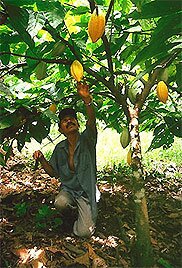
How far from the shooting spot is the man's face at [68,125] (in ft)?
7.32

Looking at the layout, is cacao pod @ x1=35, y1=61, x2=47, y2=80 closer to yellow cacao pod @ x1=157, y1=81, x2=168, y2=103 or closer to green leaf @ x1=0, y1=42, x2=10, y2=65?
green leaf @ x1=0, y1=42, x2=10, y2=65

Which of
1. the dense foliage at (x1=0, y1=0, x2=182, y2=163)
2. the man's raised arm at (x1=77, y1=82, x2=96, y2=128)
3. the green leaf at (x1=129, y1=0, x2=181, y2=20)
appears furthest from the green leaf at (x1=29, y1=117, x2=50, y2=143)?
the green leaf at (x1=129, y1=0, x2=181, y2=20)

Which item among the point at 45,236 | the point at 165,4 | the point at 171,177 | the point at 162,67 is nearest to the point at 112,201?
the point at 45,236

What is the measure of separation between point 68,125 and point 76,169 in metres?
0.29

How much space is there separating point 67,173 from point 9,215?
0.50m

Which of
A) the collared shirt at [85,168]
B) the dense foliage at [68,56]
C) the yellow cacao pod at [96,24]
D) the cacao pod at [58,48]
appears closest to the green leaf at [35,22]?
the dense foliage at [68,56]

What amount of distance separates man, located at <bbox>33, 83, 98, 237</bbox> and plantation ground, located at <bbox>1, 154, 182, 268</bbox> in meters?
0.10

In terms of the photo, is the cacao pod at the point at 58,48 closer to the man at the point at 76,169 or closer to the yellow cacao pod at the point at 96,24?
the yellow cacao pod at the point at 96,24

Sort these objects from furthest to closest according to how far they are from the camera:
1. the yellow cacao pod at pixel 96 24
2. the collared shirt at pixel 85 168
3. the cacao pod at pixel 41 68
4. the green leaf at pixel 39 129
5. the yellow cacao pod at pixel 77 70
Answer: the collared shirt at pixel 85 168
the green leaf at pixel 39 129
the cacao pod at pixel 41 68
the yellow cacao pod at pixel 77 70
the yellow cacao pod at pixel 96 24

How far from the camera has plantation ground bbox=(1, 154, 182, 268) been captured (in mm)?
1912

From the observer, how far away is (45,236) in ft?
7.14

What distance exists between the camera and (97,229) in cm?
234

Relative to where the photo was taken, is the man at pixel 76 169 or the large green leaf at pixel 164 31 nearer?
the large green leaf at pixel 164 31

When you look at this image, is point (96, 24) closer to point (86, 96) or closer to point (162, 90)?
point (162, 90)
